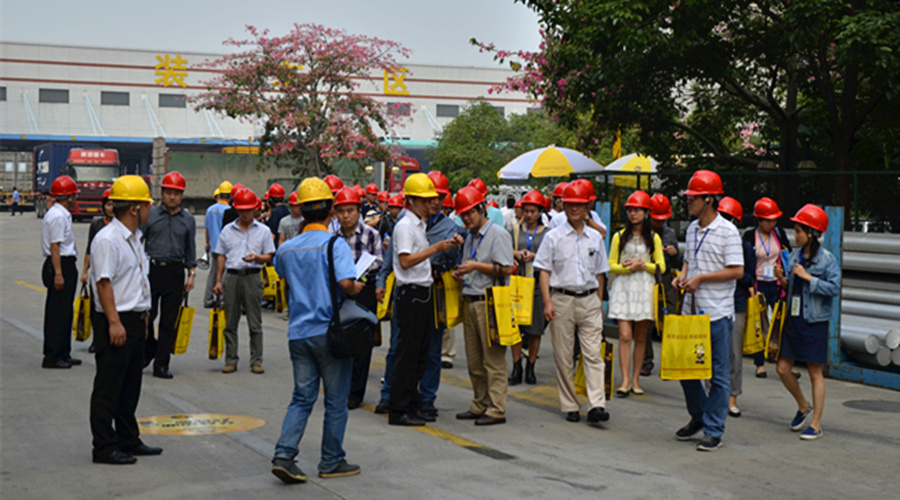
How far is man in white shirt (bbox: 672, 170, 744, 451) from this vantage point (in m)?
7.48

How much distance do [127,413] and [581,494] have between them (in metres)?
3.21

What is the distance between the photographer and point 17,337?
42.3ft

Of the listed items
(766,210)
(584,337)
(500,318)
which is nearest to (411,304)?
(500,318)

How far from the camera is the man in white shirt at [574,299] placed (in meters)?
8.38

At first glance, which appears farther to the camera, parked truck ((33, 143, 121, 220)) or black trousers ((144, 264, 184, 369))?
parked truck ((33, 143, 121, 220))

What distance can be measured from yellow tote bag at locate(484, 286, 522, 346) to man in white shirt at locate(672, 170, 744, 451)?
139 centimetres

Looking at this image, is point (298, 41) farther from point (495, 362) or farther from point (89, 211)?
point (495, 362)

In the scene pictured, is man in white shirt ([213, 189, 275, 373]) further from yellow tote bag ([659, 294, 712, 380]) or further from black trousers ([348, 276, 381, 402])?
yellow tote bag ([659, 294, 712, 380])

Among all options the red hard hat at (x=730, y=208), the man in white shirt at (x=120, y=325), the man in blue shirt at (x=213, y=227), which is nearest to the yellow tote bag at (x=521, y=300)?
the red hard hat at (x=730, y=208)

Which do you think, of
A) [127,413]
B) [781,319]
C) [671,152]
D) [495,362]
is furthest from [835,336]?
[671,152]

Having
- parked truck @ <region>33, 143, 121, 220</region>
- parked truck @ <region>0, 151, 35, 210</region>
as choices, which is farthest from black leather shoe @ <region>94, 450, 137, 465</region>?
parked truck @ <region>0, 151, 35, 210</region>

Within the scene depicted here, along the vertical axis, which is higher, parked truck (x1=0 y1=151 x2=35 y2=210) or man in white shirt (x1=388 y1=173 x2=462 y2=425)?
parked truck (x1=0 y1=151 x2=35 y2=210)

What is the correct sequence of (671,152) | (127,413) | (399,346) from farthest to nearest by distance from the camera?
1. (671,152)
2. (399,346)
3. (127,413)

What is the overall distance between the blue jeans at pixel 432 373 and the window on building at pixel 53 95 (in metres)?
69.6
